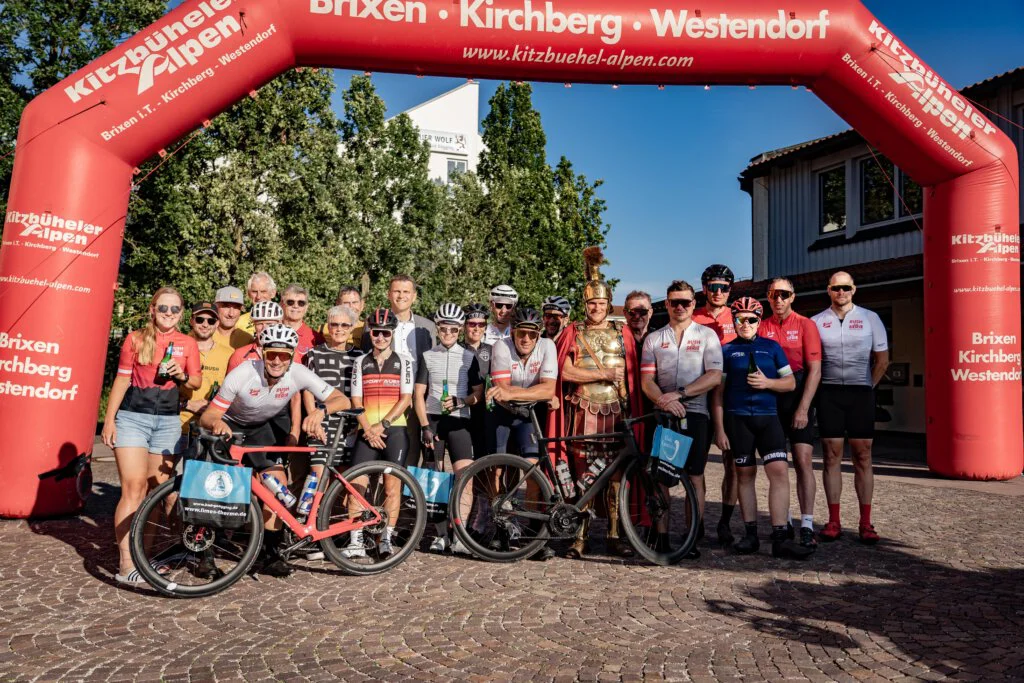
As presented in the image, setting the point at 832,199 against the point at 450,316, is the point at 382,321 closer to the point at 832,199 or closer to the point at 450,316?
the point at 450,316

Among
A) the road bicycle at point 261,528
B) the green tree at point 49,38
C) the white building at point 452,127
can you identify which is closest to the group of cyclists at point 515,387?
the road bicycle at point 261,528

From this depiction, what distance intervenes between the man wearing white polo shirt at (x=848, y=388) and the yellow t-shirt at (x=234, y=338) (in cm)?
491

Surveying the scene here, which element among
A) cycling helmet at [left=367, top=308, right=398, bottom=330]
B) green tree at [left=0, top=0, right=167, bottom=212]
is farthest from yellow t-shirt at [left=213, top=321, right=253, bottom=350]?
green tree at [left=0, top=0, right=167, bottom=212]

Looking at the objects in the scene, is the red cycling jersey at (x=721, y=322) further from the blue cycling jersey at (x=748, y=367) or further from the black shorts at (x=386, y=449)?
the black shorts at (x=386, y=449)

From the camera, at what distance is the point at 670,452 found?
620cm

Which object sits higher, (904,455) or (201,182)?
(201,182)

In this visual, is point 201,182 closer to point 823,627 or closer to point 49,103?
point 49,103

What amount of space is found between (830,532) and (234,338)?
17.6 ft

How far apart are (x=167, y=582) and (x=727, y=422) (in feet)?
14.0

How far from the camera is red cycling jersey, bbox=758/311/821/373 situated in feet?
22.5

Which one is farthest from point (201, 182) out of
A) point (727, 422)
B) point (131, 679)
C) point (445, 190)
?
point (131, 679)

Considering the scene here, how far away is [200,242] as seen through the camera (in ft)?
52.9

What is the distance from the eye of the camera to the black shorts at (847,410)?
684cm

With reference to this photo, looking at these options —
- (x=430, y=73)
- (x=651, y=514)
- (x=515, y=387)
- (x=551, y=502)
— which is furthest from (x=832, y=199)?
(x=551, y=502)
